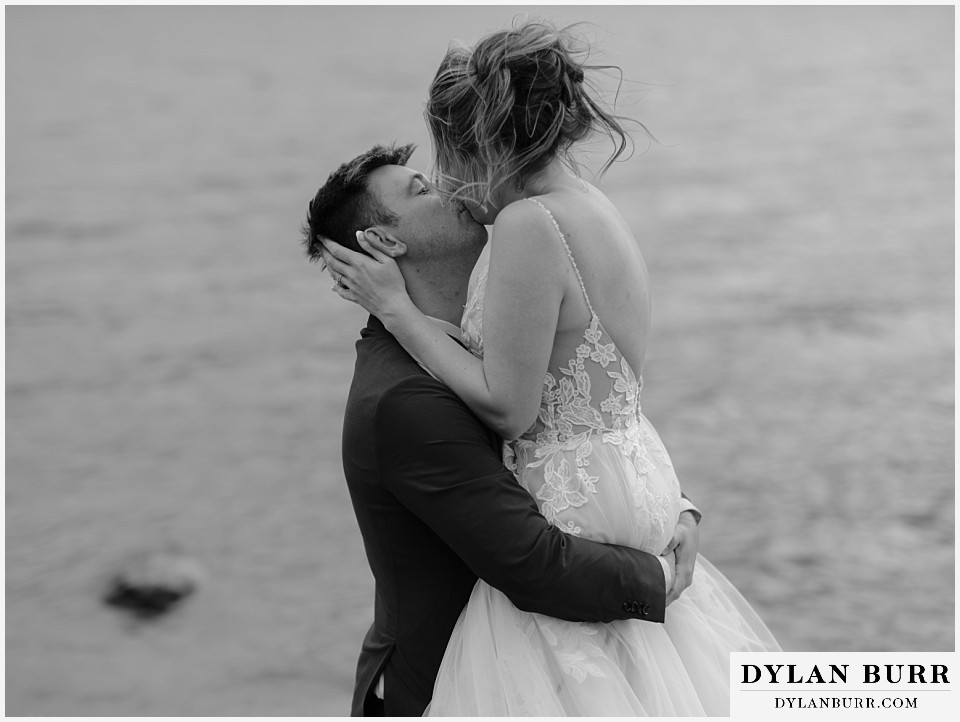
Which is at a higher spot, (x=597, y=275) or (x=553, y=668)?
(x=597, y=275)

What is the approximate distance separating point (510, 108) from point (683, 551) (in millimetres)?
1072

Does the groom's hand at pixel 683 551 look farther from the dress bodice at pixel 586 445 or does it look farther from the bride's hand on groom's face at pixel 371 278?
the bride's hand on groom's face at pixel 371 278

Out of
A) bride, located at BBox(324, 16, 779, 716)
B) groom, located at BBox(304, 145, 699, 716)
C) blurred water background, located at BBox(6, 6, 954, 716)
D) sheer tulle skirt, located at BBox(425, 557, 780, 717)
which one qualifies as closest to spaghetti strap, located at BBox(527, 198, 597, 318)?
bride, located at BBox(324, 16, 779, 716)

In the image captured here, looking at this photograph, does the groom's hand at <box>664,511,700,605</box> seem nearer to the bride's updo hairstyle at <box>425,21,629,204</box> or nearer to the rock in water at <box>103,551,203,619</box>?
the bride's updo hairstyle at <box>425,21,629,204</box>

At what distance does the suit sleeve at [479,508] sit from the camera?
2293mm

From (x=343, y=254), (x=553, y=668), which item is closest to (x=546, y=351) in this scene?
(x=343, y=254)

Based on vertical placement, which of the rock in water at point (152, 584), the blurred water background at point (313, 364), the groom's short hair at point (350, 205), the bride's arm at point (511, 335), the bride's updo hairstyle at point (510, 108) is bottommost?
the rock in water at point (152, 584)

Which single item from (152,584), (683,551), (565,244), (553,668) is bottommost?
(152,584)

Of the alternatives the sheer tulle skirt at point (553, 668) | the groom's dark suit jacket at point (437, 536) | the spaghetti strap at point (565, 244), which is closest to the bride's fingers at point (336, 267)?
the groom's dark suit jacket at point (437, 536)

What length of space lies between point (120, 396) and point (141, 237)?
350 cm

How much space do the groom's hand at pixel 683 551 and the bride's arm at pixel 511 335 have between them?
0.49 meters

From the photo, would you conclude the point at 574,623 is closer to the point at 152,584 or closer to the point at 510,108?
the point at 510,108

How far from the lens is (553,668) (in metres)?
2.45

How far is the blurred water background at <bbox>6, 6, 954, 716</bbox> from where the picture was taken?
5.10 m
